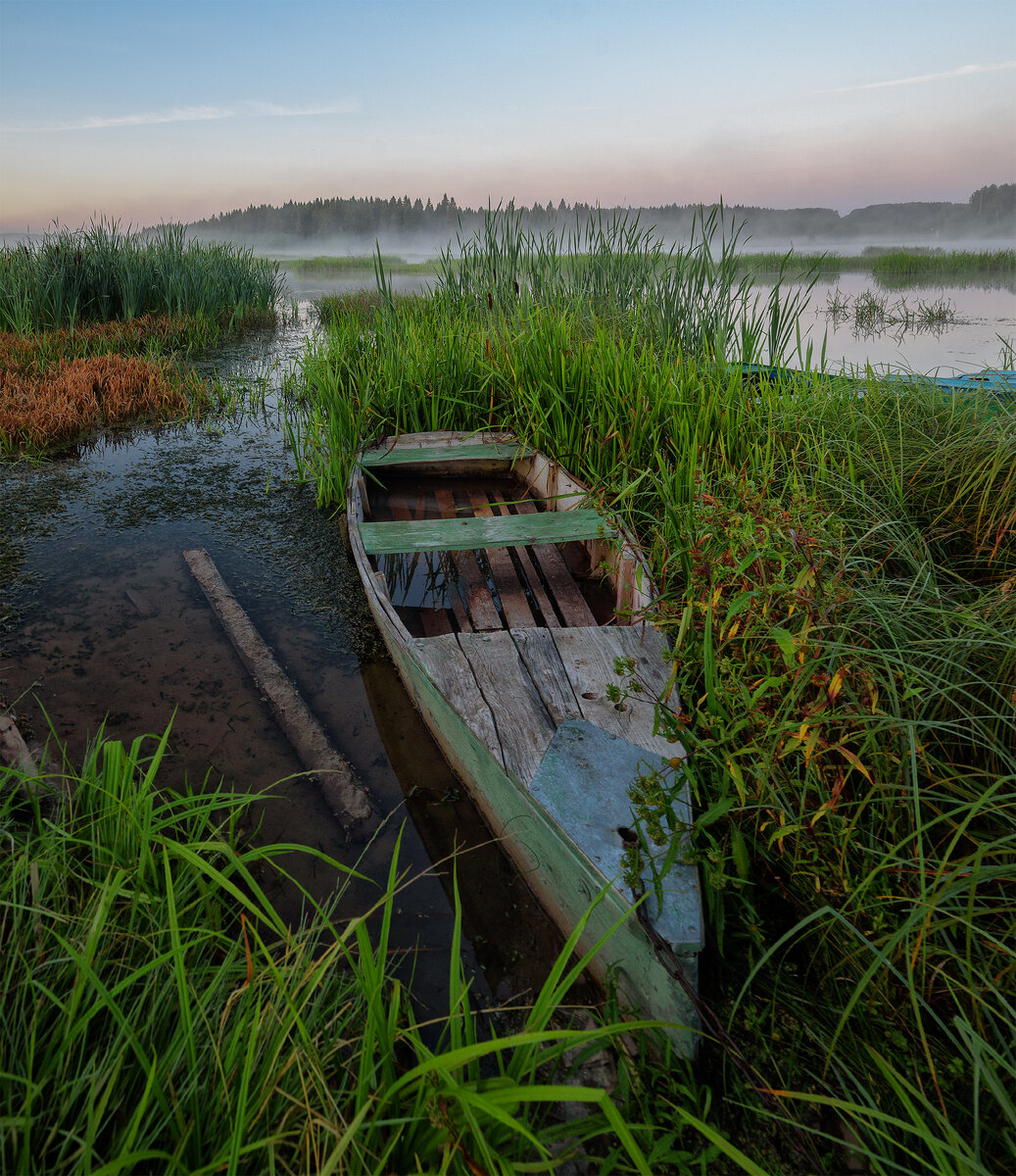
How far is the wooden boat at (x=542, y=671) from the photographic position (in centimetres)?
138

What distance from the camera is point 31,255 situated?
8.15 meters

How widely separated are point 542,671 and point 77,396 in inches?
226

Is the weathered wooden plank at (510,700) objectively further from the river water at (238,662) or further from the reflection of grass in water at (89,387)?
the reflection of grass in water at (89,387)

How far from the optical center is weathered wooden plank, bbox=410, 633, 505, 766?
6.01 feet

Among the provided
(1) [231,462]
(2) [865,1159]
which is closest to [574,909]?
(2) [865,1159]

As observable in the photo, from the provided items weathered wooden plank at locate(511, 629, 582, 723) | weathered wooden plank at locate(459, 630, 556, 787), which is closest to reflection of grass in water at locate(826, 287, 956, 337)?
weathered wooden plank at locate(511, 629, 582, 723)

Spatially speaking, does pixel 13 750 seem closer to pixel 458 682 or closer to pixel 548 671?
pixel 458 682

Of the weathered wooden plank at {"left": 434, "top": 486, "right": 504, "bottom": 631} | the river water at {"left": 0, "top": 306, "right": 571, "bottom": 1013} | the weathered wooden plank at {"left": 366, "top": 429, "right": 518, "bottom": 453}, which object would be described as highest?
the weathered wooden plank at {"left": 366, "top": 429, "right": 518, "bottom": 453}

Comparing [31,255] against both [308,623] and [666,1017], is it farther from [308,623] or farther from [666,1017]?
[666,1017]

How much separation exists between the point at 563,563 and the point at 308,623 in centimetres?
124

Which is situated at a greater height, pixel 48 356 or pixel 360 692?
pixel 48 356

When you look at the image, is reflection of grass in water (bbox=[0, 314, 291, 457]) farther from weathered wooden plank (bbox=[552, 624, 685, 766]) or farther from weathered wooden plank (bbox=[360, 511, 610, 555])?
weathered wooden plank (bbox=[552, 624, 685, 766])

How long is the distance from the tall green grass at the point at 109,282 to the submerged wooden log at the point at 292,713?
20.3 ft

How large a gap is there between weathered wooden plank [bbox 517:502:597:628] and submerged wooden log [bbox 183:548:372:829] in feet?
3.41
